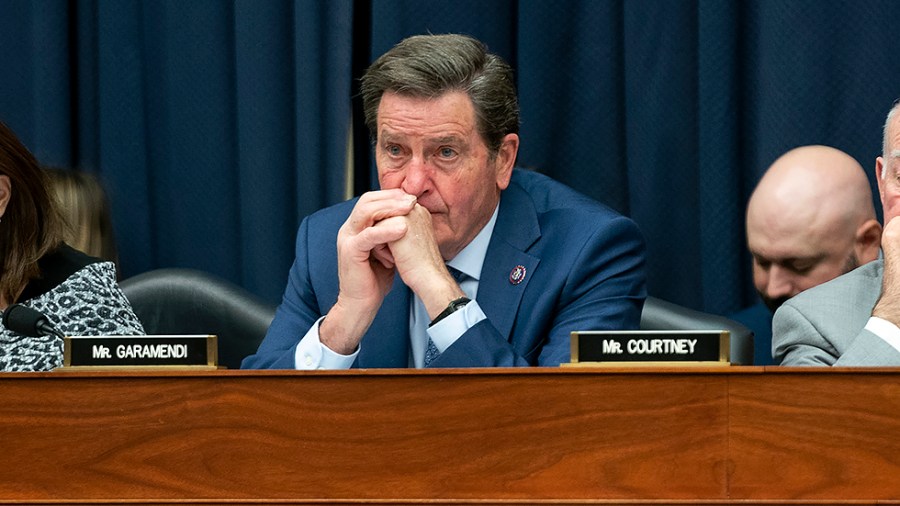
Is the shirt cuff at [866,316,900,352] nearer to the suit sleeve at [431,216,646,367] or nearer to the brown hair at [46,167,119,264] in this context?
the suit sleeve at [431,216,646,367]

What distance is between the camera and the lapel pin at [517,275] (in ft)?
7.22

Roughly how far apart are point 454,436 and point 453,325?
55 centimetres

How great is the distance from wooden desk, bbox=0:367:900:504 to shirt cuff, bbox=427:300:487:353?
52cm

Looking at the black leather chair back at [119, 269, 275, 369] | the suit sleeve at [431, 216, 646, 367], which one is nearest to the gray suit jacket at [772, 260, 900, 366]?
the suit sleeve at [431, 216, 646, 367]

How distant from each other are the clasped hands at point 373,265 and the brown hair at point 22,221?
70 centimetres

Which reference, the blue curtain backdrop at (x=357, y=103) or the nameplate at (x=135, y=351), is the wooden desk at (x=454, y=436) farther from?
the blue curtain backdrop at (x=357, y=103)

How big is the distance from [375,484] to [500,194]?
1.04 m

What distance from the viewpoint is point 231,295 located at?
9.05 feet

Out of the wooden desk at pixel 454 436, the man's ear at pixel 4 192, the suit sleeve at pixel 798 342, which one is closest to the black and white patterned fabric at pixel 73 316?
the man's ear at pixel 4 192

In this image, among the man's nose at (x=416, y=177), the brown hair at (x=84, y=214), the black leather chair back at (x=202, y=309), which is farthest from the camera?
the brown hair at (x=84, y=214)

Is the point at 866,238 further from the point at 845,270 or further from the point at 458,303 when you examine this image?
the point at 458,303

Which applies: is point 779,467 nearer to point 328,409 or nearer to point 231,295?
point 328,409

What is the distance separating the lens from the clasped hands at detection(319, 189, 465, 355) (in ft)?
6.68

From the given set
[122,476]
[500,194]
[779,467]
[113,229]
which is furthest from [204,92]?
[779,467]
